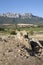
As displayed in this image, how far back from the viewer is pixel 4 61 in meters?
18.8

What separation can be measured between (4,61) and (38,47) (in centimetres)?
999

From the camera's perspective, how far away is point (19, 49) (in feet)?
75.6

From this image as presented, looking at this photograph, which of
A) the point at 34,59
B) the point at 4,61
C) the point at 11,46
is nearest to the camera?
the point at 4,61

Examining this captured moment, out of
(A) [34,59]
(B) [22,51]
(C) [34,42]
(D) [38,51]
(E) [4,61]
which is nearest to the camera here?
(E) [4,61]

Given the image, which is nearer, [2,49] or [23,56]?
[23,56]

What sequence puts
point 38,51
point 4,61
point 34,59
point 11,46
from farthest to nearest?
point 38,51, point 11,46, point 34,59, point 4,61

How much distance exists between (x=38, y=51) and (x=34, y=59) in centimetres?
682

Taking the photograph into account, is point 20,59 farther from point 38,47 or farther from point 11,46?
point 38,47

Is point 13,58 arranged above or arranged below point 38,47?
above

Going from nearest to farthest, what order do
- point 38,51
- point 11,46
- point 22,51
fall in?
point 22,51, point 11,46, point 38,51

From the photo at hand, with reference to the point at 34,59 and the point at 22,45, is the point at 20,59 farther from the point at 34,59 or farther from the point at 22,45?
the point at 22,45

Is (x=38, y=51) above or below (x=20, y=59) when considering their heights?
below

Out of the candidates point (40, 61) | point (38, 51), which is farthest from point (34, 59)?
point (38, 51)

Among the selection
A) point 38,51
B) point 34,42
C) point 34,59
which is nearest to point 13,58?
point 34,59
